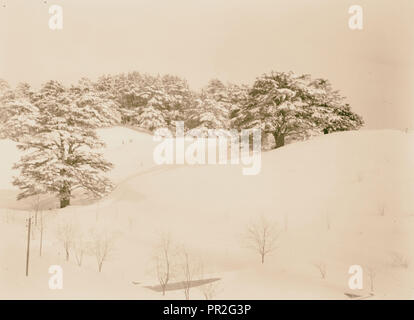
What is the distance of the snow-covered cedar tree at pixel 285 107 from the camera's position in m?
23.4

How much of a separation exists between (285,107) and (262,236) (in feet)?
40.3

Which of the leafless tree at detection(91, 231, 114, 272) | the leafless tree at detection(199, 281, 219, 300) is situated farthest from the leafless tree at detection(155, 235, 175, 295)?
the leafless tree at detection(91, 231, 114, 272)

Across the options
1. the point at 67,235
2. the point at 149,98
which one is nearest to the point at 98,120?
the point at 67,235

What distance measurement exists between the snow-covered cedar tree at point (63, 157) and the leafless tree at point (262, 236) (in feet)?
29.2

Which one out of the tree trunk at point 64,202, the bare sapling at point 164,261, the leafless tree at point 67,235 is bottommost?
the bare sapling at point 164,261

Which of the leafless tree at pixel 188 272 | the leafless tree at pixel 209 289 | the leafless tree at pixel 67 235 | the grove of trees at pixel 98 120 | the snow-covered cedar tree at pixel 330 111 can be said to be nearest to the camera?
the leafless tree at pixel 209 289

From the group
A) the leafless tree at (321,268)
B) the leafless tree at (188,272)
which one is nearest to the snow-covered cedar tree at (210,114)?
the leafless tree at (188,272)

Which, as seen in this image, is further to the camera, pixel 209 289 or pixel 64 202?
pixel 64 202

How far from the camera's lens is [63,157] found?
60.6ft

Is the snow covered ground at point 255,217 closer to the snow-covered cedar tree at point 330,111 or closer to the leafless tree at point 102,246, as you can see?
the leafless tree at point 102,246

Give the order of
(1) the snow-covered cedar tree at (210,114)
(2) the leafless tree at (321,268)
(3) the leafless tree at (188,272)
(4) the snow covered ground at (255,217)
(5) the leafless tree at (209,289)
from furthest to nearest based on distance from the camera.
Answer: (1) the snow-covered cedar tree at (210,114) → (2) the leafless tree at (321,268) → (3) the leafless tree at (188,272) → (4) the snow covered ground at (255,217) → (5) the leafless tree at (209,289)

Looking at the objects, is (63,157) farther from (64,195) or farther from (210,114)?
(210,114)

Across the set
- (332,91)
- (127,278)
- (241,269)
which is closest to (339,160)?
(241,269)

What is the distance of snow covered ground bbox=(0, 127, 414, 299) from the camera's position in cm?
979
